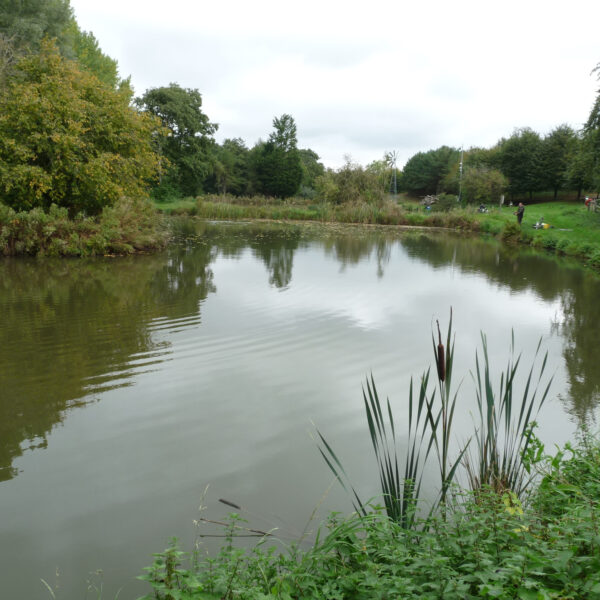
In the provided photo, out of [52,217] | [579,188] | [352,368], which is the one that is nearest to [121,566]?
[352,368]

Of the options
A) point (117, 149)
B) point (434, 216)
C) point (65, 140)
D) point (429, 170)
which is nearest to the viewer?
point (65, 140)

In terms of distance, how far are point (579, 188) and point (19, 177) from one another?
145ft

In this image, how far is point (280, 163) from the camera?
207 ft

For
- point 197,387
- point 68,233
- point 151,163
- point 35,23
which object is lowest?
point 197,387

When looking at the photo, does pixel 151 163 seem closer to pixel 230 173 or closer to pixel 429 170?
pixel 230 173

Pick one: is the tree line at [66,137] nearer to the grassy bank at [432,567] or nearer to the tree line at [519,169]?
the grassy bank at [432,567]

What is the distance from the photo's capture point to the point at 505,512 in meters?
2.88

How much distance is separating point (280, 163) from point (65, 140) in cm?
4975

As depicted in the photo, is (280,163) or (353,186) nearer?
(353,186)

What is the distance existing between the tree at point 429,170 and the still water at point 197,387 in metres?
52.5

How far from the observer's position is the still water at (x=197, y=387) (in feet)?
12.0

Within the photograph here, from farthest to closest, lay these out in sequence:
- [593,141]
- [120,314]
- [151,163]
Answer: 1. [593,141]
2. [151,163]
3. [120,314]

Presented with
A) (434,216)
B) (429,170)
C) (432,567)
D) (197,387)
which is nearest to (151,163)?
(197,387)

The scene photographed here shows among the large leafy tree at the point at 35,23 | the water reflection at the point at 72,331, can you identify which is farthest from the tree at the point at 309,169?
the water reflection at the point at 72,331
